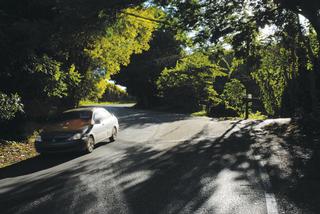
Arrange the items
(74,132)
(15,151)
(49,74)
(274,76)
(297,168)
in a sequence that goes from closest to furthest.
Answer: (297,168) < (74,132) < (15,151) < (49,74) < (274,76)

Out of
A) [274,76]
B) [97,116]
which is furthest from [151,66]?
[97,116]

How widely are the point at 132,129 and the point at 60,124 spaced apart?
717 centimetres

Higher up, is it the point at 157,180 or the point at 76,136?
the point at 76,136

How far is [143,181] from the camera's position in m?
9.09

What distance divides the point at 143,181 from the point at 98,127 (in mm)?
6275

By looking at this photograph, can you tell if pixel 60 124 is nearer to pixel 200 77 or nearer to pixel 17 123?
pixel 17 123

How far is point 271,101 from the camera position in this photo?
99.0 ft

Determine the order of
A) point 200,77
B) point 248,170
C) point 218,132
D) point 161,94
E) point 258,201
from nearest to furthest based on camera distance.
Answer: point 258,201, point 248,170, point 218,132, point 200,77, point 161,94

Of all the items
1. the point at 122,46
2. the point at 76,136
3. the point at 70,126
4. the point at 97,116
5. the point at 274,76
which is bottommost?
the point at 76,136

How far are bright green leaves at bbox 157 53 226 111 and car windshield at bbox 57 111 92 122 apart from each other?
20.0 m

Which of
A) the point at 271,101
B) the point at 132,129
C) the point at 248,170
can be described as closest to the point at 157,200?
the point at 248,170

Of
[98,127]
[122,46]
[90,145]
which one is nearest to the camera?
[90,145]

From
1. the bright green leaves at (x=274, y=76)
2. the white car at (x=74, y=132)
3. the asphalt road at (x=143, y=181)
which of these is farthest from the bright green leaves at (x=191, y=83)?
the asphalt road at (x=143, y=181)

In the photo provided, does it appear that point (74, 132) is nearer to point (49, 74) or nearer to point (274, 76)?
point (49, 74)
